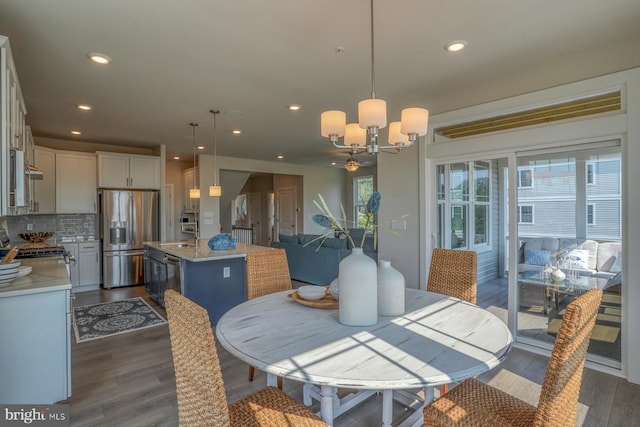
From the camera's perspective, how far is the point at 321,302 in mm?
1981

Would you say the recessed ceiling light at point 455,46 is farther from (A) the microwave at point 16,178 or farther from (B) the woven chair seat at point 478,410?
(A) the microwave at point 16,178

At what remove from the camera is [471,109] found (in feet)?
11.5

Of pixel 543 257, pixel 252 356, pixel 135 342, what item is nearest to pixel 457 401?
pixel 252 356

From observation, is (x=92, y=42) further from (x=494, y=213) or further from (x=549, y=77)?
(x=494, y=213)

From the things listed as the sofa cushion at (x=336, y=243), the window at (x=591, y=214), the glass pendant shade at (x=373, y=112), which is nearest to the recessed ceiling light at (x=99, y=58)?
the glass pendant shade at (x=373, y=112)

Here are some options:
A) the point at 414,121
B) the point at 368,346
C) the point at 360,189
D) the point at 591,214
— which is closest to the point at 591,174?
the point at 591,214

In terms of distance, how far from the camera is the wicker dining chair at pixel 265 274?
2.49 meters

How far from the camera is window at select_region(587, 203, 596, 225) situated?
9.58ft

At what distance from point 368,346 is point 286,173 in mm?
7599

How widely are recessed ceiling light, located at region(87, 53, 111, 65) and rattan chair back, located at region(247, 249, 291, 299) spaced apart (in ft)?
6.65

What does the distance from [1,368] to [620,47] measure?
4.88m

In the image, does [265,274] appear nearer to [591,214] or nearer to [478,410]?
[478,410]

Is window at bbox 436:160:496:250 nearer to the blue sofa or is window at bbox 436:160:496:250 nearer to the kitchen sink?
the blue sofa

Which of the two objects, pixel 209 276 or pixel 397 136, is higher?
pixel 397 136
